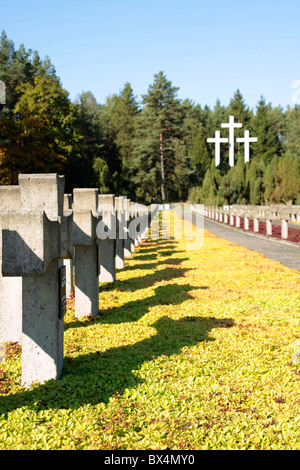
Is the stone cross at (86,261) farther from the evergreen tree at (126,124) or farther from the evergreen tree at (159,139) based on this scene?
the evergreen tree at (126,124)

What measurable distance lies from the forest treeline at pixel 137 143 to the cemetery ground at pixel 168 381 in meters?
37.7

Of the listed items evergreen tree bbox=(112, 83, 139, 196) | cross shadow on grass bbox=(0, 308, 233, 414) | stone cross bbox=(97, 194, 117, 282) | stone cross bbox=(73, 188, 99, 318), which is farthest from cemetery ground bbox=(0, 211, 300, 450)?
evergreen tree bbox=(112, 83, 139, 196)

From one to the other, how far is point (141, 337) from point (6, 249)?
9.22ft

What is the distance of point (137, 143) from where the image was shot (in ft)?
265

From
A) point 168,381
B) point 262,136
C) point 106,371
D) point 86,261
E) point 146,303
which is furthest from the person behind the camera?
point 262,136

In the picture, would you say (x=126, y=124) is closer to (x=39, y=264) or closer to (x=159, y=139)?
(x=159, y=139)

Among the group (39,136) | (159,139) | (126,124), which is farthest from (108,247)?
Result: (126,124)

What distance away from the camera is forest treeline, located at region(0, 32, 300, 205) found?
47.5 meters

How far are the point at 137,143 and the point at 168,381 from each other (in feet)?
255

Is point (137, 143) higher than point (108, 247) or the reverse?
higher

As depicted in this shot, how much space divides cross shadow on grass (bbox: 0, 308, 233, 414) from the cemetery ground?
1 centimetres

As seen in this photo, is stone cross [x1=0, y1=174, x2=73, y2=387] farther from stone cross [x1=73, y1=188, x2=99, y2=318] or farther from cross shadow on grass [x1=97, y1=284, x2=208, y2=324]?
cross shadow on grass [x1=97, y1=284, x2=208, y2=324]

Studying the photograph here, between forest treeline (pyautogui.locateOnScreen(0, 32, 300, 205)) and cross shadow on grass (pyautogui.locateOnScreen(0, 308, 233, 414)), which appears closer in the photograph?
cross shadow on grass (pyautogui.locateOnScreen(0, 308, 233, 414))

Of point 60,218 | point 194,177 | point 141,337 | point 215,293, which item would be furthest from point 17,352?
point 194,177
